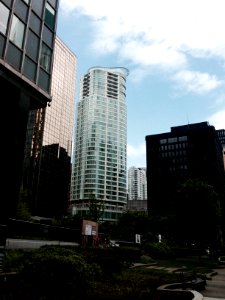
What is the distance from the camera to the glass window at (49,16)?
21984 millimetres

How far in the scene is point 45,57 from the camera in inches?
826

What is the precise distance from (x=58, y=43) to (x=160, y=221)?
113 metres

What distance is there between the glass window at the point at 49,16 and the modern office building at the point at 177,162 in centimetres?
13164

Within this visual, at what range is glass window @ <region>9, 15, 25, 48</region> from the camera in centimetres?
1797

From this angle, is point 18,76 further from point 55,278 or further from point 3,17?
point 55,278

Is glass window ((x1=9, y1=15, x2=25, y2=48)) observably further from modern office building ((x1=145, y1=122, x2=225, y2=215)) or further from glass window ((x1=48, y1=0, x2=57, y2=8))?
modern office building ((x1=145, y1=122, x2=225, y2=215))

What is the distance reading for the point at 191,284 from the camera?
13.6 metres

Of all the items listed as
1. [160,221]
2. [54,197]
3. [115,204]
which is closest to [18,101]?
[160,221]

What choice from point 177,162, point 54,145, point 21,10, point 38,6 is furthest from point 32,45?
point 177,162

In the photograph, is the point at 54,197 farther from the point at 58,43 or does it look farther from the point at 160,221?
the point at 58,43

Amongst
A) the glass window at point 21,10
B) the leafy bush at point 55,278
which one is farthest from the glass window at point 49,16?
the leafy bush at point 55,278

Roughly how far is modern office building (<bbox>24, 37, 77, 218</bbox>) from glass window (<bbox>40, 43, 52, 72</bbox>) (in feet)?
378

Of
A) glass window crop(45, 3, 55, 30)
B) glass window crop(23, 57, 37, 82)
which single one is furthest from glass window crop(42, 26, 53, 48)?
glass window crop(23, 57, 37, 82)

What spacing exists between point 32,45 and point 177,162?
459ft
